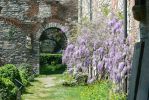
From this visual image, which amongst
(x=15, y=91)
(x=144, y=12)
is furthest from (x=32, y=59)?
(x=144, y=12)

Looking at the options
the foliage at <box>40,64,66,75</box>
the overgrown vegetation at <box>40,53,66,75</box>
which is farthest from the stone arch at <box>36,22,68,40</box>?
the foliage at <box>40,64,66,75</box>

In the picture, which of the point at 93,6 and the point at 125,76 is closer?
the point at 125,76

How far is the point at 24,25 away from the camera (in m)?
21.1

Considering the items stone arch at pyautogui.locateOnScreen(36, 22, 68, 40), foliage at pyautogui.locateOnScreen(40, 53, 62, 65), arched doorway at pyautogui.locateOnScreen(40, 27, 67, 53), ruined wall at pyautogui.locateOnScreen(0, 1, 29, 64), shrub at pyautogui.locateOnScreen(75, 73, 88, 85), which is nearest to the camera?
shrub at pyautogui.locateOnScreen(75, 73, 88, 85)

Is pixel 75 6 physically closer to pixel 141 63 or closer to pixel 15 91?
pixel 15 91

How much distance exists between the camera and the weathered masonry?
21.0m

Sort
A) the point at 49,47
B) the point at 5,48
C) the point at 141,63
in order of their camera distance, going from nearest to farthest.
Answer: the point at 141,63, the point at 5,48, the point at 49,47

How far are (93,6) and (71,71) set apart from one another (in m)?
2.60

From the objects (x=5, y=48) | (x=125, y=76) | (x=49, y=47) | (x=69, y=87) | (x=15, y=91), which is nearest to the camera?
(x=125, y=76)

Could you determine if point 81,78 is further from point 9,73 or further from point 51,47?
point 51,47

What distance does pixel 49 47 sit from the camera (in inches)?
1298

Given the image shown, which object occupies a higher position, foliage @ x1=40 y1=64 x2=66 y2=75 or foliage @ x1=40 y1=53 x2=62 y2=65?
foliage @ x1=40 y1=53 x2=62 y2=65

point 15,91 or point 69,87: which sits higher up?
point 15,91

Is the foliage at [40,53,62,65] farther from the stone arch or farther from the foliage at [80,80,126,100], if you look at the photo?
the foliage at [80,80,126,100]
